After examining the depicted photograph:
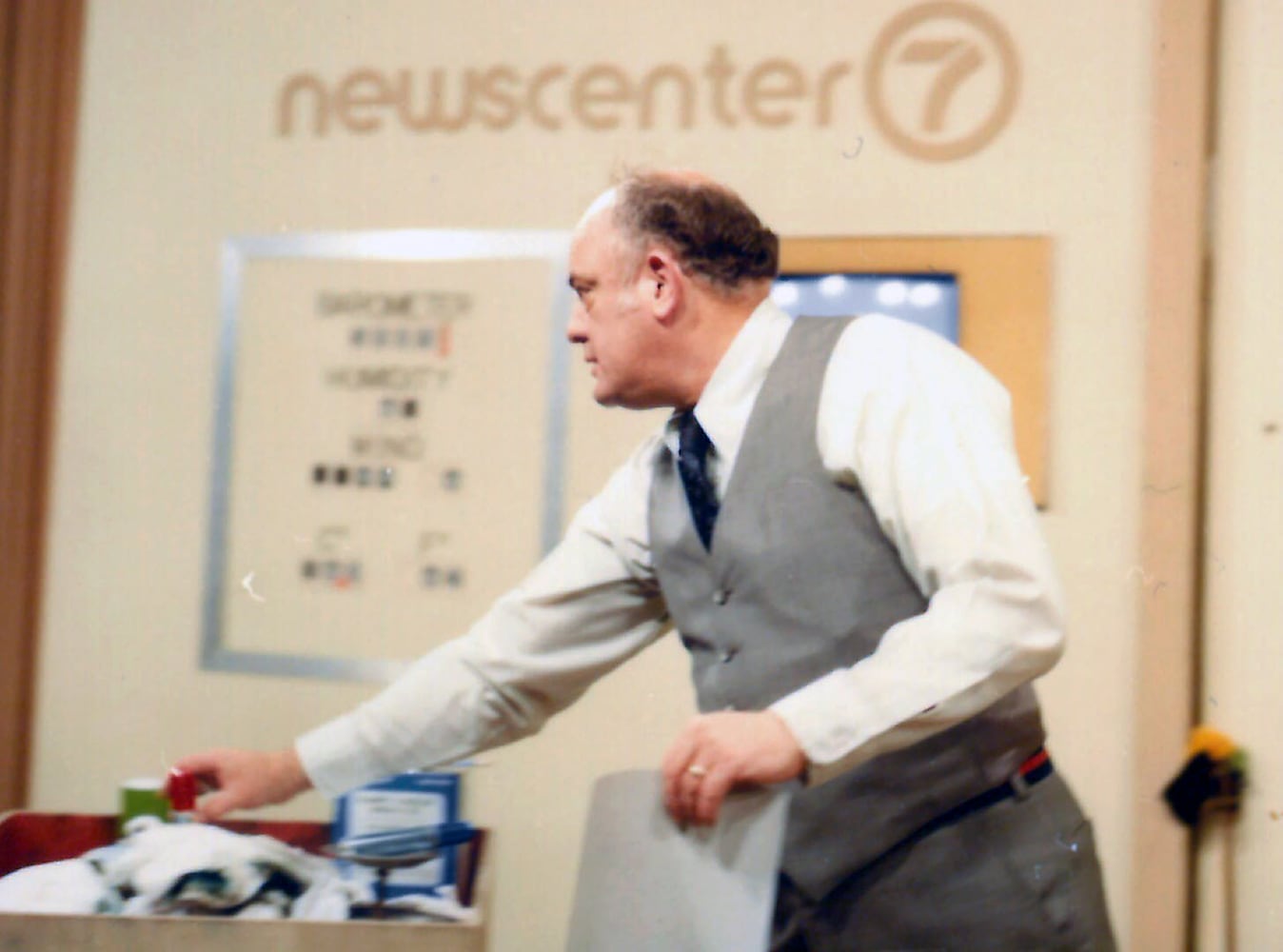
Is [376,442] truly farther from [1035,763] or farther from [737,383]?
[1035,763]

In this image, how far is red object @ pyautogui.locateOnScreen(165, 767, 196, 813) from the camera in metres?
1.22

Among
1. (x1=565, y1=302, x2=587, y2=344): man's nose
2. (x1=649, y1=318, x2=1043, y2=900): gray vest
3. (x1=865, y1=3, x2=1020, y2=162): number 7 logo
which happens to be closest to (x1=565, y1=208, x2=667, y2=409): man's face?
(x1=565, y1=302, x2=587, y2=344): man's nose

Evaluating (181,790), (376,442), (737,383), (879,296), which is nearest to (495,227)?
(376,442)

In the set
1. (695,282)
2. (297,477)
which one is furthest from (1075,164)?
(297,477)

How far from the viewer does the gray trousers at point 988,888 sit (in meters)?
1.20

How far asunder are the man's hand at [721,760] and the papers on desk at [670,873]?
0.02 m

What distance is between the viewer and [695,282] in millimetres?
1315

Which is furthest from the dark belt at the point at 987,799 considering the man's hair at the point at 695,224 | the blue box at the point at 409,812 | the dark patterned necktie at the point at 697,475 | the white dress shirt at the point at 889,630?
the man's hair at the point at 695,224

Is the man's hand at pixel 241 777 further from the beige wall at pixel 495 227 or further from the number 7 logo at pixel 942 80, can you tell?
the number 7 logo at pixel 942 80

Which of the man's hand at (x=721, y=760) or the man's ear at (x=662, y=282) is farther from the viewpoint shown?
the man's ear at (x=662, y=282)

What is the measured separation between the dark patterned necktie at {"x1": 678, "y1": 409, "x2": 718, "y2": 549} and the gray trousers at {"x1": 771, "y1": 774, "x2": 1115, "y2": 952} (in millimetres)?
360

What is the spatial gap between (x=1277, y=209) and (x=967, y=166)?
1.36 ft

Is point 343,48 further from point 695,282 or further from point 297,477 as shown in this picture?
point 695,282

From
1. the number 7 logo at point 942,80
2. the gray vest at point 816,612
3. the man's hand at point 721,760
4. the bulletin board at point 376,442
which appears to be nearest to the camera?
the man's hand at point 721,760
